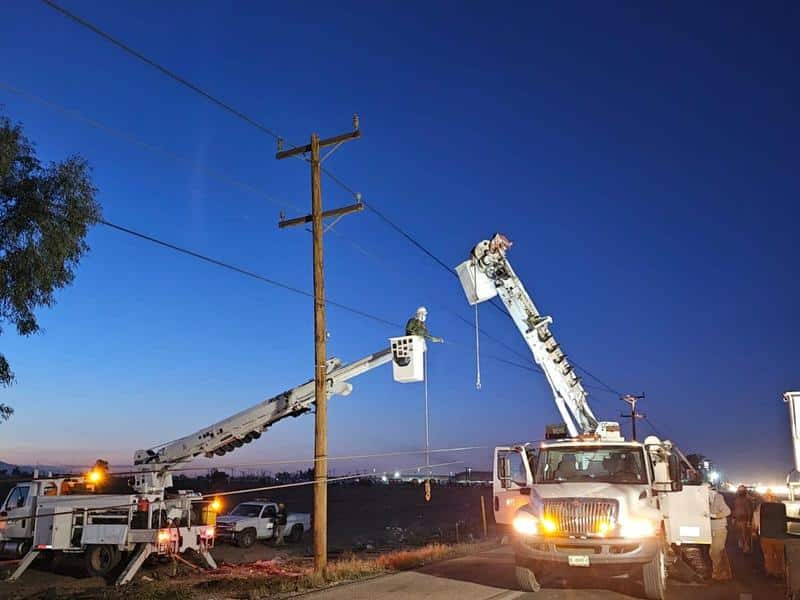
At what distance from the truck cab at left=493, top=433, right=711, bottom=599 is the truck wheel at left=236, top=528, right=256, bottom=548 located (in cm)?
1480

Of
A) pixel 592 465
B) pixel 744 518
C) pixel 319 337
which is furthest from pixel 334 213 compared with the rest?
pixel 744 518

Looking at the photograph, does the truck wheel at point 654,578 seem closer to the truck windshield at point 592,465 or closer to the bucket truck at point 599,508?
the bucket truck at point 599,508

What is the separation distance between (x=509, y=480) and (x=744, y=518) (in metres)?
9.83

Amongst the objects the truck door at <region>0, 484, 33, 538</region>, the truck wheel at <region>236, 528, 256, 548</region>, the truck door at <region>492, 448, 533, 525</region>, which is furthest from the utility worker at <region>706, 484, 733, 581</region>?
the truck wheel at <region>236, 528, 256, 548</region>

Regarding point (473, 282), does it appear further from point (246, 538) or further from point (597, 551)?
point (246, 538)

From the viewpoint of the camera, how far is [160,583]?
54.8 feet

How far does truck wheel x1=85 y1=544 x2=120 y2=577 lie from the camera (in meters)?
18.4

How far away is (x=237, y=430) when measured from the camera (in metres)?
18.5

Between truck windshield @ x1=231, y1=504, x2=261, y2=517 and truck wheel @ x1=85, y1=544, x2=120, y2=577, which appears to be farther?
truck windshield @ x1=231, y1=504, x2=261, y2=517

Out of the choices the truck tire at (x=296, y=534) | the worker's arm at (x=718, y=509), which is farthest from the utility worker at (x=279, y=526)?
the worker's arm at (x=718, y=509)

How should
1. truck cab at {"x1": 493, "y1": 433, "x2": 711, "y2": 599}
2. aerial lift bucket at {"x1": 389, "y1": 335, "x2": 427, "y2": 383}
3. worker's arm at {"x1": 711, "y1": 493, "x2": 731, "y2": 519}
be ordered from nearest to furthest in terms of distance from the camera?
truck cab at {"x1": 493, "y1": 433, "x2": 711, "y2": 599}
worker's arm at {"x1": 711, "y1": 493, "x2": 731, "y2": 519}
aerial lift bucket at {"x1": 389, "y1": 335, "x2": 427, "y2": 383}

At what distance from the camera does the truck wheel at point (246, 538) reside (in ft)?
86.0

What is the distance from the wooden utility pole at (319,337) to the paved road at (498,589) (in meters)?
1.75

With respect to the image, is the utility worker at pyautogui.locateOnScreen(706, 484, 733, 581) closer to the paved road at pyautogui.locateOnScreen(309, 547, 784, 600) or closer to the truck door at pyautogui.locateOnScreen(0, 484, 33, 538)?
the paved road at pyautogui.locateOnScreen(309, 547, 784, 600)
